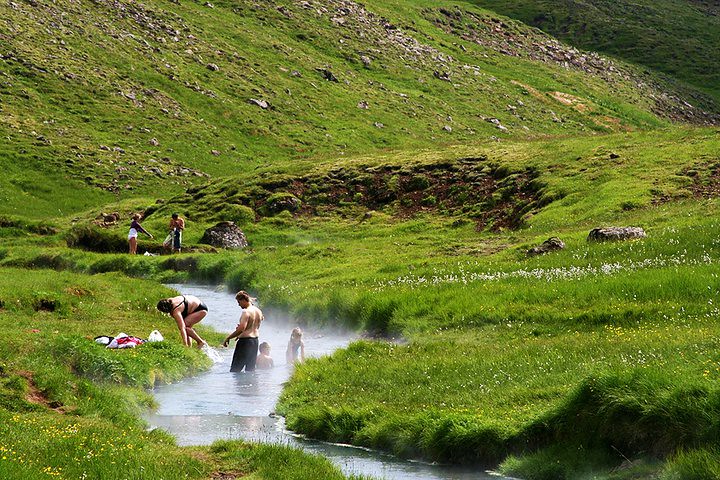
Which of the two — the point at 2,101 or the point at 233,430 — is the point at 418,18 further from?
the point at 233,430

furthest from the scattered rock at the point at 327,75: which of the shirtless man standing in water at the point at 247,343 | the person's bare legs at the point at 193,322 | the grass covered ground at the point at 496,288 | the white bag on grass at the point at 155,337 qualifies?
the shirtless man standing in water at the point at 247,343

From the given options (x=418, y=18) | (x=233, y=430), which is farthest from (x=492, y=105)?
(x=233, y=430)

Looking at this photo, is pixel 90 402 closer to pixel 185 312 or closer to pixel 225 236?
pixel 185 312

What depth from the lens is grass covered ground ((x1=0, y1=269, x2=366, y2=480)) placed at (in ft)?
45.3

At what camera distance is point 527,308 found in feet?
86.9

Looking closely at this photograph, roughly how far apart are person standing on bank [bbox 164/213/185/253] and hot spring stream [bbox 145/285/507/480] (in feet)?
67.2

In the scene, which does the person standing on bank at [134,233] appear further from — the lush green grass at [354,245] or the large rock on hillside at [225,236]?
the large rock on hillside at [225,236]

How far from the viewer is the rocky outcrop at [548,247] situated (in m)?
35.8

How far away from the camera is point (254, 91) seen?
10481 centimetres

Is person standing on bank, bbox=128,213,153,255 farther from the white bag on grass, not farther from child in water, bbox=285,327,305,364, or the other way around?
child in water, bbox=285,327,305,364

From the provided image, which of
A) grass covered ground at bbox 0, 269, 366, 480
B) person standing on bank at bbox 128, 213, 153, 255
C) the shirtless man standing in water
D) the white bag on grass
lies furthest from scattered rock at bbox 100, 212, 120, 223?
Answer: the shirtless man standing in water

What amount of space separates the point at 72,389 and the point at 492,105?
10859 cm

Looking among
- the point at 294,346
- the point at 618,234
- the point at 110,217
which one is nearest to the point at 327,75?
the point at 110,217

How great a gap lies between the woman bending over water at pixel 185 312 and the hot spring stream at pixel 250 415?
2.70 ft
